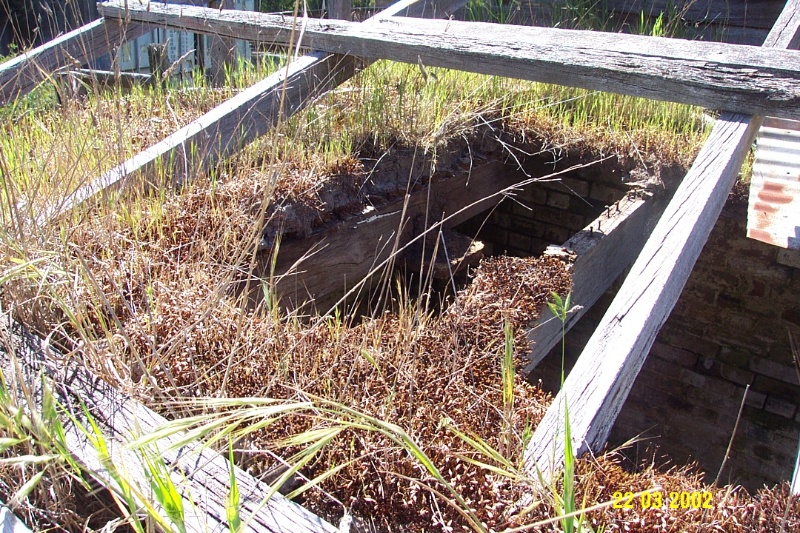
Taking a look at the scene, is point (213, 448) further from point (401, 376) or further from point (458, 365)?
point (458, 365)

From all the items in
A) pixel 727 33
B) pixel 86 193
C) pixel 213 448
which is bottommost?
pixel 213 448

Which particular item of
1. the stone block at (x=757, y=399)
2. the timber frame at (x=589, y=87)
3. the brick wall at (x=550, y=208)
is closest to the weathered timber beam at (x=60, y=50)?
the timber frame at (x=589, y=87)

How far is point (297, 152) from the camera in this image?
2936 mm

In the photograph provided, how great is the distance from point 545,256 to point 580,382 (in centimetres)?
110

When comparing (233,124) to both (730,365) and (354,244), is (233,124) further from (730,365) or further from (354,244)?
(730,365)

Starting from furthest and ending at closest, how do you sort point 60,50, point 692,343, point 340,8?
1. point 340,8
2. point 692,343
3. point 60,50

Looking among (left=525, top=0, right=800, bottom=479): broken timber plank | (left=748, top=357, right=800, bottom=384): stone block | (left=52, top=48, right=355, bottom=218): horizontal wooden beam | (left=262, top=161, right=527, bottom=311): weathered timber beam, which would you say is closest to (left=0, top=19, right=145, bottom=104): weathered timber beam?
(left=52, top=48, right=355, bottom=218): horizontal wooden beam

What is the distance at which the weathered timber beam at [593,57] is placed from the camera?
2150mm

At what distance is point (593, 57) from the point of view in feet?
7.89

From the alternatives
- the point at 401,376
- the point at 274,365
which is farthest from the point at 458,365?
the point at 274,365

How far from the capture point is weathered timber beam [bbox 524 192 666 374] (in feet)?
8.21

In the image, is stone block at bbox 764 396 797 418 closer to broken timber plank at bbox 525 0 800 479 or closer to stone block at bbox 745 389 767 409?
stone block at bbox 745 389 767 409

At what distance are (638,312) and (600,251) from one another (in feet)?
3.93

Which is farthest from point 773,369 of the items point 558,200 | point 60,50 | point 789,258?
point 60,50
